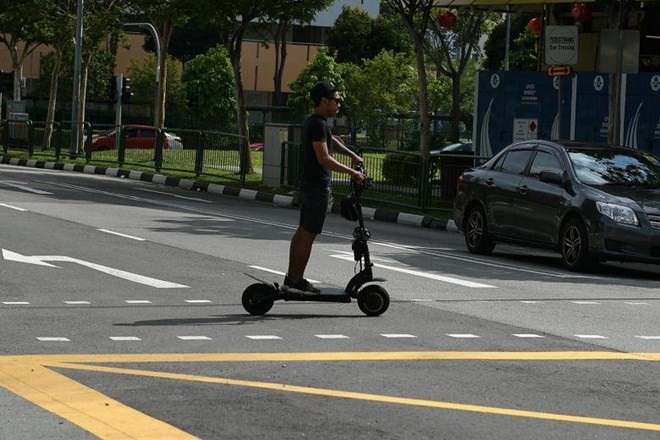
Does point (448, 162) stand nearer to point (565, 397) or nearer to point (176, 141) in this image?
point (176, 141)

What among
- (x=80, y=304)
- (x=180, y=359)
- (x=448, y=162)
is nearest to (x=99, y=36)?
(x=448, y=162)

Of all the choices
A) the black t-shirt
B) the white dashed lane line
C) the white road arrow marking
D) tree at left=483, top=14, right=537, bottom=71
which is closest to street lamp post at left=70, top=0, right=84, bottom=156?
the white road arrow marking

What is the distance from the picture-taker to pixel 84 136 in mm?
47750

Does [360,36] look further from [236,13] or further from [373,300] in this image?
[373,300]

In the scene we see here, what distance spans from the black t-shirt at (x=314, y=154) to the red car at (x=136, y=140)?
26.6 m

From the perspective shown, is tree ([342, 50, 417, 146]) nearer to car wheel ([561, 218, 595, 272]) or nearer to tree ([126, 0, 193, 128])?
tree ([126, 0, 193, 128])

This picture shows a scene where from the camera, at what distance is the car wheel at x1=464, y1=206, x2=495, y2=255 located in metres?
19.8

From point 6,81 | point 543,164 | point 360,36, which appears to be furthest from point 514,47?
point 543,164

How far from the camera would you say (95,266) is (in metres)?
15.6

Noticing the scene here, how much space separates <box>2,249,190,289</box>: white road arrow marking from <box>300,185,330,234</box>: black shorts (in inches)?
95.8

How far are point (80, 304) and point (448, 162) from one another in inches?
636

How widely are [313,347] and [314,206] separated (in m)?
1.92

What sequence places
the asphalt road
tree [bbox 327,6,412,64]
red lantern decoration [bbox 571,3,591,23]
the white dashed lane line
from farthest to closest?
tree [bbox 327,6,412,64], red lantern decoration [bbox 571,3,591,23], the white dashed lane line, the asphalt road

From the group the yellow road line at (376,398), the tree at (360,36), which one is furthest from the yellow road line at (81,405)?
the tree at (360,36)
